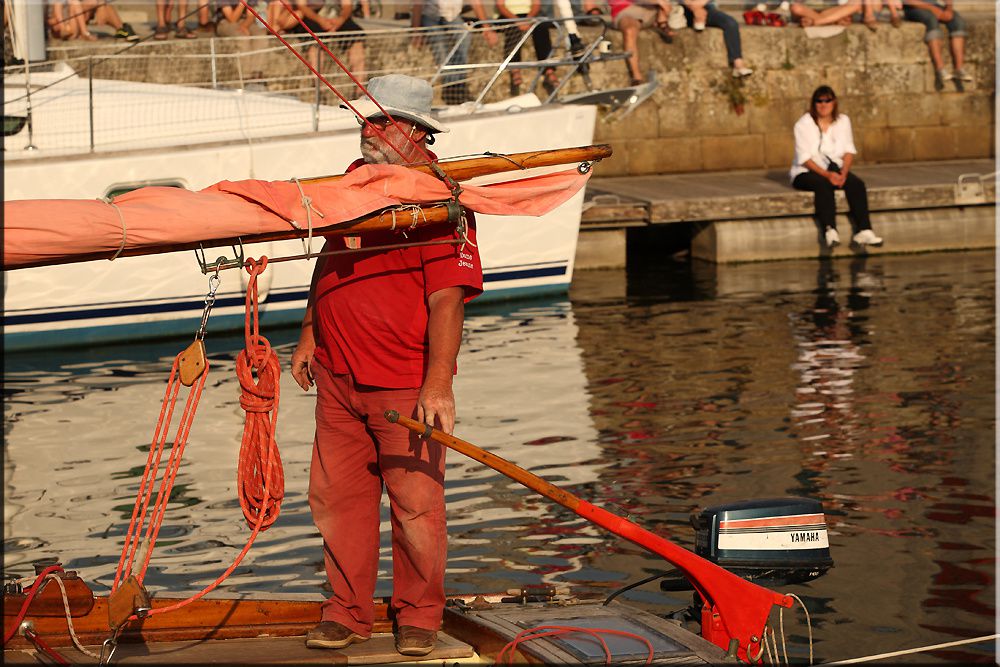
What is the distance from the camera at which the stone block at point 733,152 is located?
66.4ft

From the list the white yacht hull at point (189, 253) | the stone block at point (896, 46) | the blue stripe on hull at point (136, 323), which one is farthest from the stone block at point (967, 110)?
the blue stripe on hull at point (136, 323)

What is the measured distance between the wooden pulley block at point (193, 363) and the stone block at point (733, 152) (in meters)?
15.5

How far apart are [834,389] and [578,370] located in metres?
2.07

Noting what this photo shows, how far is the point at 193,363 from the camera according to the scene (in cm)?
532

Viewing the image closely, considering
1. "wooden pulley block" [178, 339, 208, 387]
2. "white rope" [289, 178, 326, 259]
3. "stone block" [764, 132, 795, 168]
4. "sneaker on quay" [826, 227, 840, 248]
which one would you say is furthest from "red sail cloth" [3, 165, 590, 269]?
"stone block" [764, 132, 795, 168]

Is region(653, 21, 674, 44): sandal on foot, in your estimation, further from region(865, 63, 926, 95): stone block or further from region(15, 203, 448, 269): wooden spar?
region(15, 203, 448, 269): wooden spar

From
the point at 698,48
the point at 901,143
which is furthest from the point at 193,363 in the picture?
the point at 901,143

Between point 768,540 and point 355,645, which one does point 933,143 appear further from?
point 355,645

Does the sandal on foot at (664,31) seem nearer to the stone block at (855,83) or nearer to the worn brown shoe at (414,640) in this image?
the stone block at (855,83)

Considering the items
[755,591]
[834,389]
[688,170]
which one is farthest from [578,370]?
[688,170]

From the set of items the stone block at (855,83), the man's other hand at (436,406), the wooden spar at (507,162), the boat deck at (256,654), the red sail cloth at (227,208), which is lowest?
the boat deck at (256,654)

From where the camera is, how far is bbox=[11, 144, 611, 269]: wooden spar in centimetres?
496

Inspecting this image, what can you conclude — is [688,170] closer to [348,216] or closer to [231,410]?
[231,410]

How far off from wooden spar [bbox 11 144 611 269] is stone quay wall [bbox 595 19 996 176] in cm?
→ 1350
